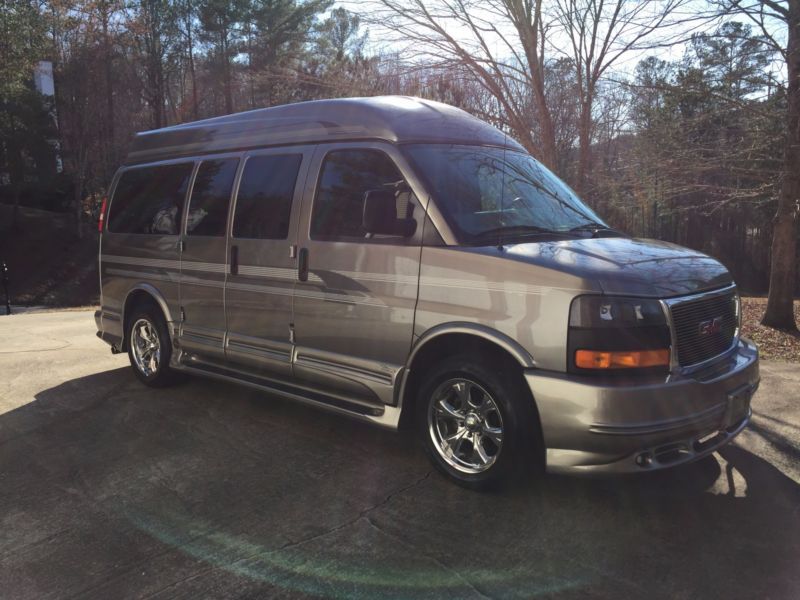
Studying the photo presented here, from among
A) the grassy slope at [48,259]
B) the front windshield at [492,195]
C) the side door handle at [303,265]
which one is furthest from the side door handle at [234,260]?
the grassy slope at [48,259]

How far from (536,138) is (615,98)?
1450mm

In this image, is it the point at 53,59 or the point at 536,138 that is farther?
the point at 53,59

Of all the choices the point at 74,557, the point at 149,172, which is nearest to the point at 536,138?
the point at 149,172

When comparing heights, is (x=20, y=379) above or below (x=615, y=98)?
below

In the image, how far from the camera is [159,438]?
4.73m

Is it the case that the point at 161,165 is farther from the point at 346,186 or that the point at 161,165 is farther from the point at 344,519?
the point at 344,519

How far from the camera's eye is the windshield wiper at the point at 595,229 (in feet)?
13.8

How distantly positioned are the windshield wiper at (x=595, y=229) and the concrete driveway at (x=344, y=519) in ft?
5.23

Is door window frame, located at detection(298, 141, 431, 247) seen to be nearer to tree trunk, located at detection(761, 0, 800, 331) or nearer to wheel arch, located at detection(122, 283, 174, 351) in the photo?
wheel arch, located at detection(122, 283, 174, 351)

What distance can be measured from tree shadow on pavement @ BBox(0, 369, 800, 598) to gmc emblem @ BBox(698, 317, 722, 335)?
96 centimetres

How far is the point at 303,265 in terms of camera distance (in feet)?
14.6

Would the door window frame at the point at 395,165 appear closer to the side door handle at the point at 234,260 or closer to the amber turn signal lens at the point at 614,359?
the side door handle at the point at 234,260

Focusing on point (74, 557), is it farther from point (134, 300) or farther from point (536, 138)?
point (536, 138)

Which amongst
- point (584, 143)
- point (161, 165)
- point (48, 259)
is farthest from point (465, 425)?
point (48, 259)
